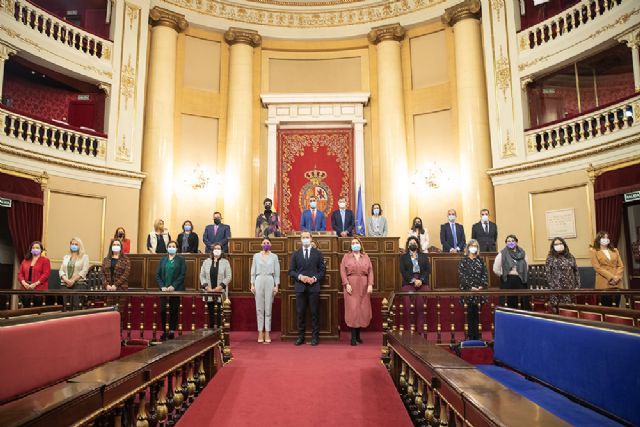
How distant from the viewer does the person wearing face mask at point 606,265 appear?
19.5 ft

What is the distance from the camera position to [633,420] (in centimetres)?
195

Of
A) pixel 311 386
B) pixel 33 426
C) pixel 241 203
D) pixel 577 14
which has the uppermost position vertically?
pixel 577 14

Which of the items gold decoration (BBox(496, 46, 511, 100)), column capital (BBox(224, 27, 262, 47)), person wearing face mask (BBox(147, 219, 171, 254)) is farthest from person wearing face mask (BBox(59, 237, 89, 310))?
gold decoration (BBox(496, 46, 511, 100))

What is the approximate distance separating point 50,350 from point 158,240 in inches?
229

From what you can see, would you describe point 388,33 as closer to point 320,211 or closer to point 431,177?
point 431,177

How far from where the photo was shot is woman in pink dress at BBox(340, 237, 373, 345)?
226 inches

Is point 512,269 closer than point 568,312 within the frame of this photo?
No

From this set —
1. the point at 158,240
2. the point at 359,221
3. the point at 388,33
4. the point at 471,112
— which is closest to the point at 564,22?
the point at 471,112

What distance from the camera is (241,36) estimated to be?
11.5 m

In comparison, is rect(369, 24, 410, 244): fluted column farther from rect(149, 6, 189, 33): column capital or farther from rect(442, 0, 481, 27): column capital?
rect(149, 6, 189, 33): column capital

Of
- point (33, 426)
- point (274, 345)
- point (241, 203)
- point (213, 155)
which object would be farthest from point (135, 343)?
point (213, 155)

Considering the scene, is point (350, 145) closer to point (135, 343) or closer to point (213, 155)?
point (213, 155)

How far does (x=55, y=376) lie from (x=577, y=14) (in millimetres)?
10375

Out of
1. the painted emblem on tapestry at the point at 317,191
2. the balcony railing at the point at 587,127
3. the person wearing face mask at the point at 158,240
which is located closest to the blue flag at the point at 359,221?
the painted emblem on tapestry at the point at 317,191
